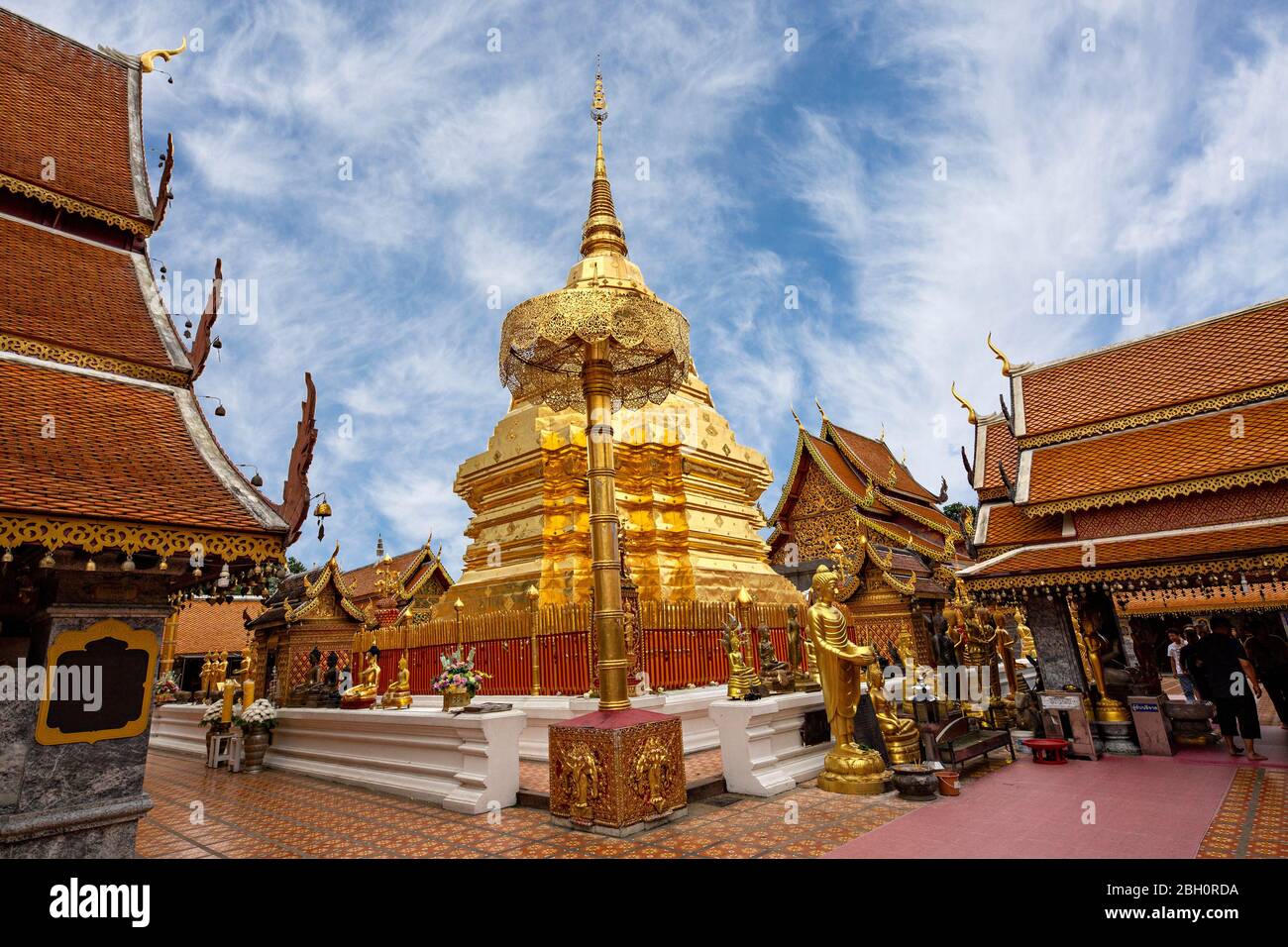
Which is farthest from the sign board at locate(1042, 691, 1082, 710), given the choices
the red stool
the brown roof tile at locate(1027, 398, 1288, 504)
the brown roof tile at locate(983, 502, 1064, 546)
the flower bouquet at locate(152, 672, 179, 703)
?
the flower bouquet at locate(152, 672, 179, 703)

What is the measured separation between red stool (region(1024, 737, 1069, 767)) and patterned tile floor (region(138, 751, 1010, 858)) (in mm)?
675

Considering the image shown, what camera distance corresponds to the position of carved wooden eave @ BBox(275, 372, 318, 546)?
4.66 metres

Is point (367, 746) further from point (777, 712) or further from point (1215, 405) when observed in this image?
point (1215, 405)

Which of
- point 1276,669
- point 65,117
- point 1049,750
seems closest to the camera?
point 65,117

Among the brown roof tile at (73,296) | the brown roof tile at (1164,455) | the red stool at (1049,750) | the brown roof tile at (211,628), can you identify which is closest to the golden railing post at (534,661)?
the brown roof tile at (73,296)

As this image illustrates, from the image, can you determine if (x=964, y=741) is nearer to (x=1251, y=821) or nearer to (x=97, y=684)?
(x=1251, y=821)

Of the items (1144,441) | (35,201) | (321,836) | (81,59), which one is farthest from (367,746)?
(1144,441)

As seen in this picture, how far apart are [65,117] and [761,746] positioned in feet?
31.0

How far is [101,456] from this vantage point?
429 centimetres

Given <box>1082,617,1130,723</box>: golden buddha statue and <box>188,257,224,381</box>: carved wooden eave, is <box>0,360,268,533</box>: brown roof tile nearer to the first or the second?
<box>188,257,224,381</box>: carved wooden eave

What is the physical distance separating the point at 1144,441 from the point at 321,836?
10507 millimetres

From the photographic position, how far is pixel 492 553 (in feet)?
40.1

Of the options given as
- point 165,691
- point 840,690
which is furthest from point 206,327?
point 165,691

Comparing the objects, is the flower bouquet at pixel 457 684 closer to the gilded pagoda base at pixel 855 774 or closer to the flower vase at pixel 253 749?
the gilded pagoda base at pixel 855 774
